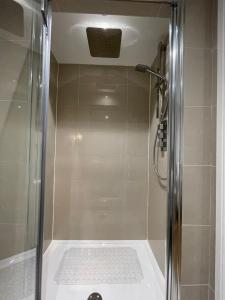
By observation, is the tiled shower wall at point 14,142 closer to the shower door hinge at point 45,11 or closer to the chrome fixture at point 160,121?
the shower door hinge at point 45,11

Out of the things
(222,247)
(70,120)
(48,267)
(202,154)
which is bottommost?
(48,267)

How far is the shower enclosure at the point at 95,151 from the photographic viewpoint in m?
1.07

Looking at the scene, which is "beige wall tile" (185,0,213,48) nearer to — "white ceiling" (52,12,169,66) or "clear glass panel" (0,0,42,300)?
"white ceiling" (52,12,169,66)

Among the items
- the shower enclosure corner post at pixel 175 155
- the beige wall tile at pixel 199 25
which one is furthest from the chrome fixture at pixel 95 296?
the beige wall tile at pixel 199 25

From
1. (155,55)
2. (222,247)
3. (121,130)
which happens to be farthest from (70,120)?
(222,247)

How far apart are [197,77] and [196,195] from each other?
574 millimetres

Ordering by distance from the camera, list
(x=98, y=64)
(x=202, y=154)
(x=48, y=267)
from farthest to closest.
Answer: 1. (x=98, y=64)
2. (x=48, y=267)
3. (x=202, y=154)

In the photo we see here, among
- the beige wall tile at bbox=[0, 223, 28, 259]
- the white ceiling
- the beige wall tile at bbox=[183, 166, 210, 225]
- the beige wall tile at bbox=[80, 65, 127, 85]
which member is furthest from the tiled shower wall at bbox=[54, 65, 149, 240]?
the beige wall tile at bbox=[183, 166, 210, 225]

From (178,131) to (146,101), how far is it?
3.46 feet

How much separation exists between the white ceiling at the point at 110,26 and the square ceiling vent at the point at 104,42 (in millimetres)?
37

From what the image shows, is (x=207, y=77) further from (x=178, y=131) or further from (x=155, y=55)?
(x=155, y=55)

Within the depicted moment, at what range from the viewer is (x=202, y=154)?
1.02 metres

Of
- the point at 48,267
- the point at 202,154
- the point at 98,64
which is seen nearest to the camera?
the point at 202,154

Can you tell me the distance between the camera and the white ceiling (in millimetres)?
1354
